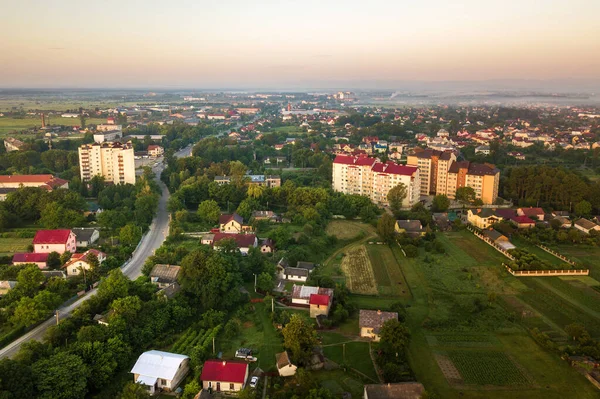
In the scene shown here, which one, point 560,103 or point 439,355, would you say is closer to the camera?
point 439,355

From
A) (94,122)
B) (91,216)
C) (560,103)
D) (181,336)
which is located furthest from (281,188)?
(560,103)

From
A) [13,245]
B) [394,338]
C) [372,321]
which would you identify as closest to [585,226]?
[372,321]

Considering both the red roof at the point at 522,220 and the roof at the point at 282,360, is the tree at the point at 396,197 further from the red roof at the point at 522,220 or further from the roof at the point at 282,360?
the roof at the point at 282,360

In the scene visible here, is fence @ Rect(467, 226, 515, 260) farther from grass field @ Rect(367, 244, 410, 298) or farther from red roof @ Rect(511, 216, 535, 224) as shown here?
grass field @ Rect(367, 244, 410, 298)

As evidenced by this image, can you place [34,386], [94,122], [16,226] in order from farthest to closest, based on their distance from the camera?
[94,122] < [16,226] < [34,386]

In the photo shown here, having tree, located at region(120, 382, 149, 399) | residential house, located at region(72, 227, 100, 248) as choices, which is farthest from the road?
tree, located at region(120, 382, 149, 399)

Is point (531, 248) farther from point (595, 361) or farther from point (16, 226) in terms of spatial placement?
point (16, 226)

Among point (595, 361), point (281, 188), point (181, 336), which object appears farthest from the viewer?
point (281, 188)
